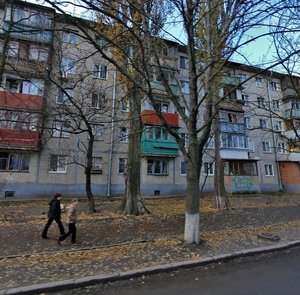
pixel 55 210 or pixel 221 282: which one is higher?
pixel 55 210

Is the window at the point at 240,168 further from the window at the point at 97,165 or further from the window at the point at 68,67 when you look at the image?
the window at the point at 68,67

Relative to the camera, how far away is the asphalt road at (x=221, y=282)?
420 centimetres

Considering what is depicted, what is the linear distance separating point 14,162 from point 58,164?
3331 millimetres

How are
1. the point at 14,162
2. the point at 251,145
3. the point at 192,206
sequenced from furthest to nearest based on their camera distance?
the point at 251,145 < the point at 14,162 < the point at 192,206

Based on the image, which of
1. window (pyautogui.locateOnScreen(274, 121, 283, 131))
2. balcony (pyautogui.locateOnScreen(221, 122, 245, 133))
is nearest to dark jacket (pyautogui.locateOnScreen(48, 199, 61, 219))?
balcony (pyautogui.locateOnScreen(221, 122, 245, 133))

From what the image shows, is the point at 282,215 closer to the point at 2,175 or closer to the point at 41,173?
the point at 41,173

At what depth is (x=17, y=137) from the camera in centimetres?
1952

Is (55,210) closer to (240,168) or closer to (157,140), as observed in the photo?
(157,140)

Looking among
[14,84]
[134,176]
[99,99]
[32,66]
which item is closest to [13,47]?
[32,66]

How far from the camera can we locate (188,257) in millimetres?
5891

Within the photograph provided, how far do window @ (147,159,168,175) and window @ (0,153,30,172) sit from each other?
10.5 metres

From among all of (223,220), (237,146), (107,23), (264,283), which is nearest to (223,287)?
(264,283)

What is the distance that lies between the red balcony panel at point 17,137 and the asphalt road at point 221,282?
56.2ft

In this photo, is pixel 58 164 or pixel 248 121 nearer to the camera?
pixel 58 164
